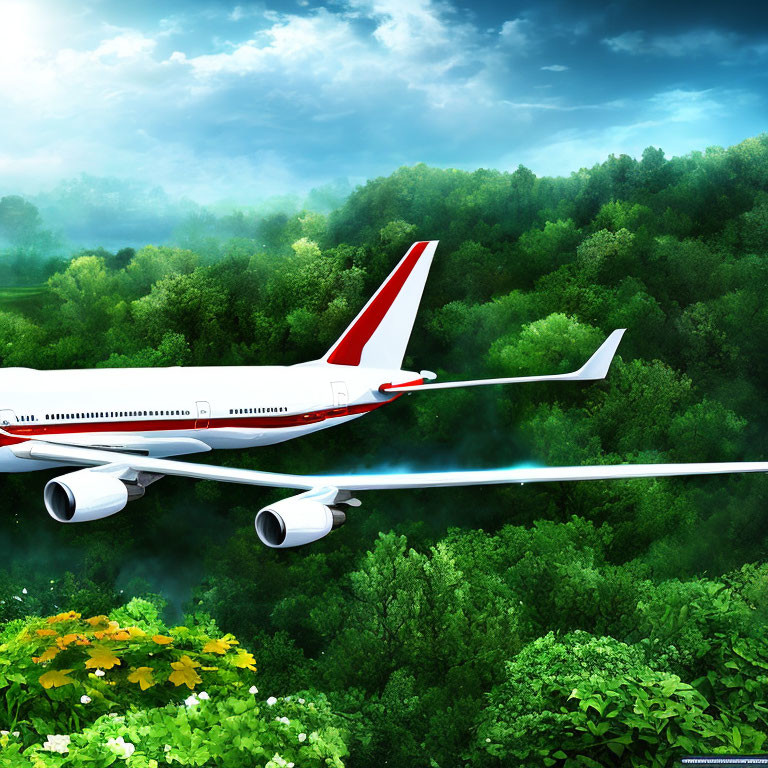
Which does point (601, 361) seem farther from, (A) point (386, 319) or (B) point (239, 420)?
(B) point (239, 420)

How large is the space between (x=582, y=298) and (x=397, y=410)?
43.2ft

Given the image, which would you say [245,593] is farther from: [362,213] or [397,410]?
[362,213]

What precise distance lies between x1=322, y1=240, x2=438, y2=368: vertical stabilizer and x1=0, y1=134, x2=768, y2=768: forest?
172 inches

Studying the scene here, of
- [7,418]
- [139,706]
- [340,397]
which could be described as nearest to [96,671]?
[139,706]

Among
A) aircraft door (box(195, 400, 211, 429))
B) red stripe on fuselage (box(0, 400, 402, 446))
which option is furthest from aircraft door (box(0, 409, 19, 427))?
aircraft door (box(195, 400, 211, 429))

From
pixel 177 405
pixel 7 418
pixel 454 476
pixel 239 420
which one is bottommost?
pixel 454 476

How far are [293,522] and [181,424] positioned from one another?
8458 mm

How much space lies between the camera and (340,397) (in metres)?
33.9

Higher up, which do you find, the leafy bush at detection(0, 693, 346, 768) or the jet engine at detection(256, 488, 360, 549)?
the jet engine at detection(256, 488, 360, 549)

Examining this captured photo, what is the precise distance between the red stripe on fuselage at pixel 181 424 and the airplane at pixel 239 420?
1.3 inches

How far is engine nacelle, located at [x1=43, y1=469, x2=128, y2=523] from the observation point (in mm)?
25188

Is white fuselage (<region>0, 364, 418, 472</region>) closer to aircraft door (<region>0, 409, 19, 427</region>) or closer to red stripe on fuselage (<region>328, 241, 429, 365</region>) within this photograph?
Answer: aircraft door (<region>0, 409, 19, 427</region>)

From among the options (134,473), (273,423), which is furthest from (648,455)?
(134,473)

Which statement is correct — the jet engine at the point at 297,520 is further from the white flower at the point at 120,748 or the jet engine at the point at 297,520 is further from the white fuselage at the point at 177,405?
the white flower at the point at 120,748
